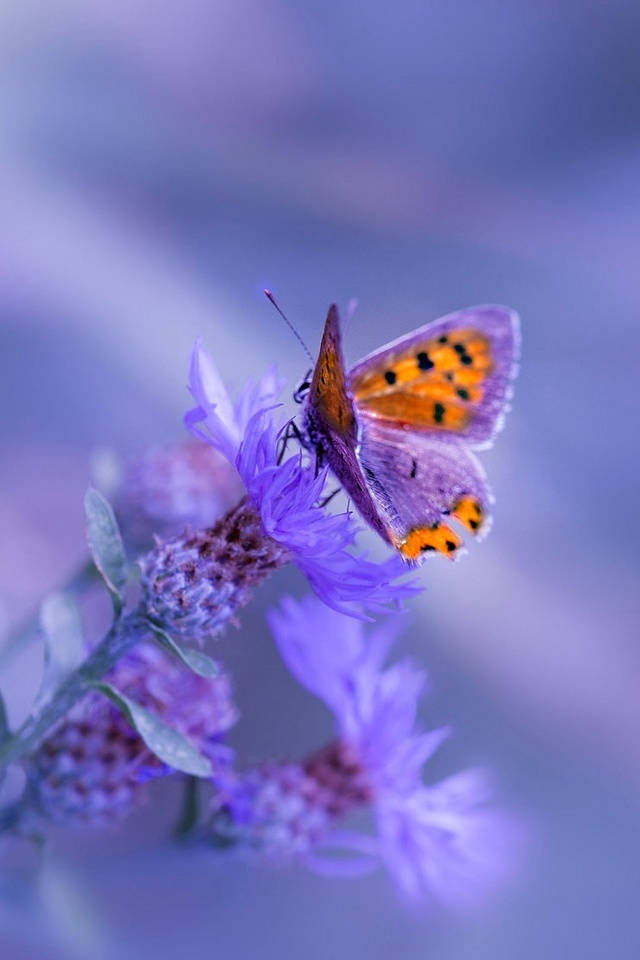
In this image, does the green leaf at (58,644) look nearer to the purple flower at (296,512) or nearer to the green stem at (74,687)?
the green stem at (74,687)

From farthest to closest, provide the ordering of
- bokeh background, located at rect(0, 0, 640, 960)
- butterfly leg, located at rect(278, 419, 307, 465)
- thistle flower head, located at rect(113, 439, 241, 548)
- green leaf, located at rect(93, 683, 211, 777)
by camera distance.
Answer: bokeh background, located at rect(0, 0, 640, 960)
thistle flower head, located at rect(113, 439, 241, 548)
butterfly leg, located at rect(278, 419, 307, 465)
green leaf, located at rect(93, 683, 211, 777)

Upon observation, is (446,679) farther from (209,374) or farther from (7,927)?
(209,374)

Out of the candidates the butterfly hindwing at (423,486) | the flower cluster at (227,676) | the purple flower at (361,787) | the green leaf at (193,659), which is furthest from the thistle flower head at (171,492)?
the green leaf at (193,659)

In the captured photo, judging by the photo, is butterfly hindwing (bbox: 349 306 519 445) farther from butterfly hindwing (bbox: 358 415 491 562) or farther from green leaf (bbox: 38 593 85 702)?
green leaf (bbox: 38 593 85 702)

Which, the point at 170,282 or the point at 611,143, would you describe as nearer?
the point at 170,282

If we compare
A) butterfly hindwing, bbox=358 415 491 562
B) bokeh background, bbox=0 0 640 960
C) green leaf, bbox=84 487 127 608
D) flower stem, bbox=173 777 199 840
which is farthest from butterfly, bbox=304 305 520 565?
bokeh background, bbox=0 0 640 960

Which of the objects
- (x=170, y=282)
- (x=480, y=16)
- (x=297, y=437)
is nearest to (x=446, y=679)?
(x=170, y=282)
